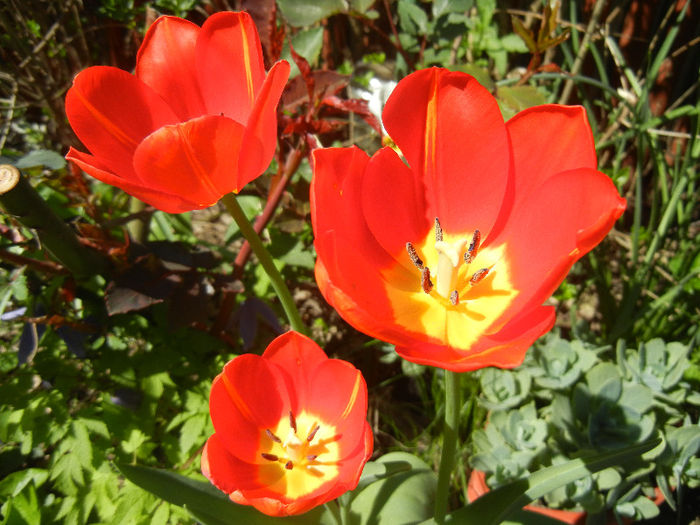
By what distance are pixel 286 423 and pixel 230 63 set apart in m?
0.69

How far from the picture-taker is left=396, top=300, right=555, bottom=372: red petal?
0.63 m

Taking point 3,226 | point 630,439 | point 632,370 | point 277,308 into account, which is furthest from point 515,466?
point 3,226

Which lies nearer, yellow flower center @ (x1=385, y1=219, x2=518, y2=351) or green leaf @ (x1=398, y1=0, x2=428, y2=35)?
yellow flower center @ (x1=385, y1=219, x2=518, y2=351)

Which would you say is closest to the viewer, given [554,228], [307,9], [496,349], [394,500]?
[496,349]

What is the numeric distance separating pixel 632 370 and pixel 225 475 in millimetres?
1172

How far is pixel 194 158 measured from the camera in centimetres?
74

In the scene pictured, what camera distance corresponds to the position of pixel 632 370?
5.07 ft

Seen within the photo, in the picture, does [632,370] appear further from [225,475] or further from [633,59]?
[633,59]

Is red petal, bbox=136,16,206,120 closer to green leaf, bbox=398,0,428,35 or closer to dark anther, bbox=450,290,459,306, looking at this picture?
dark anther, bbox=450,290,459,306

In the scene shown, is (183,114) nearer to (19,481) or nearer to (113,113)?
(113,113)

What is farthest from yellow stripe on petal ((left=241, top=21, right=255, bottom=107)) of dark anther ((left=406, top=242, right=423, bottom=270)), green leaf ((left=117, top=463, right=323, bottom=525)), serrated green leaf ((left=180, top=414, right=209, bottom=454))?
serrated green leaf ((left=180, top=414, right=209, bottom=454))

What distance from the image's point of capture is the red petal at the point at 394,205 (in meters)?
0.88

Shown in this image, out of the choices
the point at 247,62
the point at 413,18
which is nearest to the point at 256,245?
the point at 247,62

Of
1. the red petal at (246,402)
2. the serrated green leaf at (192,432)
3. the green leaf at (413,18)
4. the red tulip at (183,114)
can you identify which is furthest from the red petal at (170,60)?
the green leaf at (413,18)
